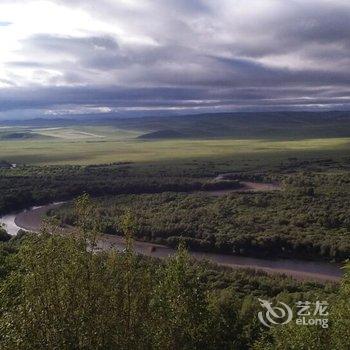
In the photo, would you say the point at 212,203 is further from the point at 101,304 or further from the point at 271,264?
the point at 101,304

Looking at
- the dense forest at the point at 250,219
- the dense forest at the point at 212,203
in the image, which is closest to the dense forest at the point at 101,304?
the dense forest at the point at 212,203

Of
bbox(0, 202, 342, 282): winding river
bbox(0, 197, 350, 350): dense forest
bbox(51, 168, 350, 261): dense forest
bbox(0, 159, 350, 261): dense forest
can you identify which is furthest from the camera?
bbox(0, 159, 350, 261): dense forest

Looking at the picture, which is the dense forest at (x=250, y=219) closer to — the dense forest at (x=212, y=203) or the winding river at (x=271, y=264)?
the dense forest at (x=212, y=203)

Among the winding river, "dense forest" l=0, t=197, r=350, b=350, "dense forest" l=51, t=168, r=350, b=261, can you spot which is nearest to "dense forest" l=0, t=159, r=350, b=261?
"dense forest" l=51, t=168, r=350, b=261

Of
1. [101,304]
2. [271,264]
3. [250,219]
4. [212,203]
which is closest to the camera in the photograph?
[101,304]

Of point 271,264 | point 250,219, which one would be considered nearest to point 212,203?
point 250,219

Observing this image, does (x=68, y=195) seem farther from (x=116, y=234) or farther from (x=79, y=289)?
(x=79, y=289)

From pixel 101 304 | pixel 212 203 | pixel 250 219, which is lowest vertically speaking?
pixel 212 203

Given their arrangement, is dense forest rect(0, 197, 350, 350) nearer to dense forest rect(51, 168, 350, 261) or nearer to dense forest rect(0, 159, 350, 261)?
dense forest rect(0, 159, 350, 261)
